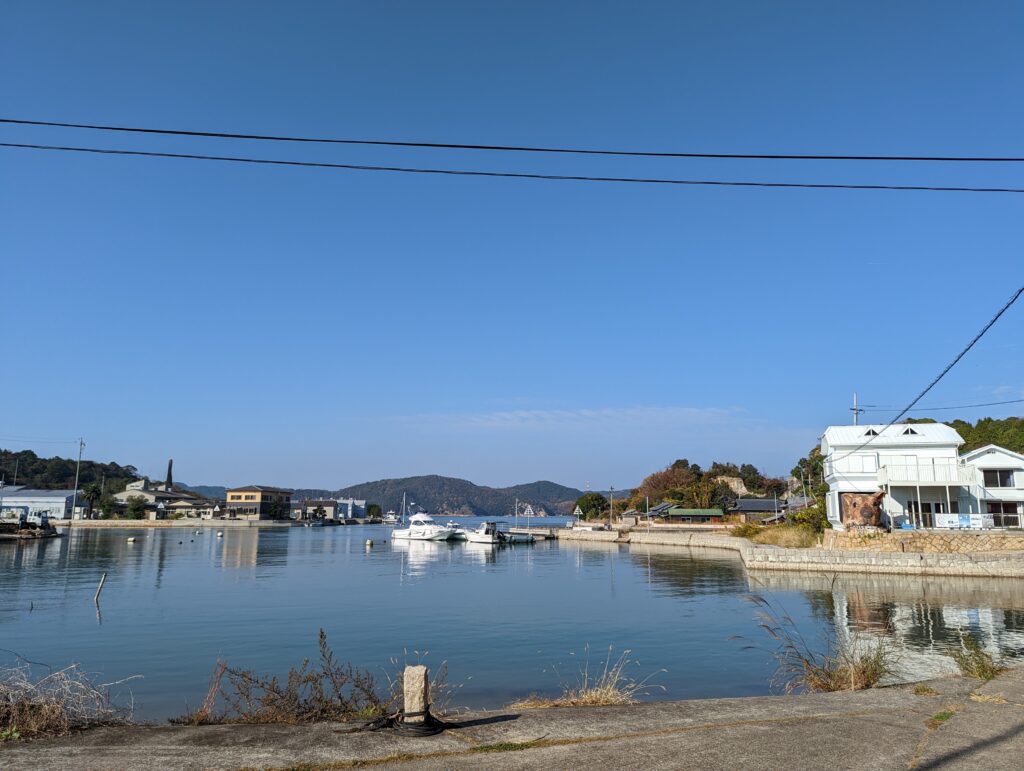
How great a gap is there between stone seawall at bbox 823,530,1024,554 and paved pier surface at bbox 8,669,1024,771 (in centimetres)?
3475

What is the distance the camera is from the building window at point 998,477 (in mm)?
45750

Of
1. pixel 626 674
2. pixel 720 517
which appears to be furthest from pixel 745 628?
pixel 720 517

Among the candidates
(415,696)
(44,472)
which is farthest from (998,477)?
(44,472)

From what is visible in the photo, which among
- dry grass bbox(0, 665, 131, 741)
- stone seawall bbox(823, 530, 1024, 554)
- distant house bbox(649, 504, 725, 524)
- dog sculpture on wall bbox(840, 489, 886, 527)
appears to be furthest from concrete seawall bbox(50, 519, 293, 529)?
dry grass bbox(0, 665, 131, 741)

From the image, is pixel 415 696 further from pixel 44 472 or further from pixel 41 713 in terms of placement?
pixel 44 472

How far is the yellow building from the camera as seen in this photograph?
152625 millimetres

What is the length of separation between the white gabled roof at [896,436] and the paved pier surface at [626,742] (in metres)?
42.9

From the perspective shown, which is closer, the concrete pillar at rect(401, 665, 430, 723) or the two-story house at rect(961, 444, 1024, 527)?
the concrete pillar at rect(401, 665, 430, 723)

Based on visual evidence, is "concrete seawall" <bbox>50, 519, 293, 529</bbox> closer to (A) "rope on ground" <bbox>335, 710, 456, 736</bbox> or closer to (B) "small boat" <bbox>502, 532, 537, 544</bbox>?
(B) "small boat" <bbox>502, 532, 537, 544</bbox>

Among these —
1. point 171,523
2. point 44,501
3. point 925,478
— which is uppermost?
point 925,478

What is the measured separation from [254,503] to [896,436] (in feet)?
453

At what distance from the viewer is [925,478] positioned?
4522 cm

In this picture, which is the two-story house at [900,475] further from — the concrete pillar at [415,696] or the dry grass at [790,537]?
the concrete pillar at [415,696]

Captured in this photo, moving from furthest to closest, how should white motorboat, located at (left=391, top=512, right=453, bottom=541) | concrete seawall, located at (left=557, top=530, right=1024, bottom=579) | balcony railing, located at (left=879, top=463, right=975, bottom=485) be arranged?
white motorboat, located at (left=391, top=512, right=453, bottom=541)
balcony railing, located at (left=879, top=463, right=975, bottom=485)
concrete seawall, located at (left=557, top=530, right=1024, bottom=579)
